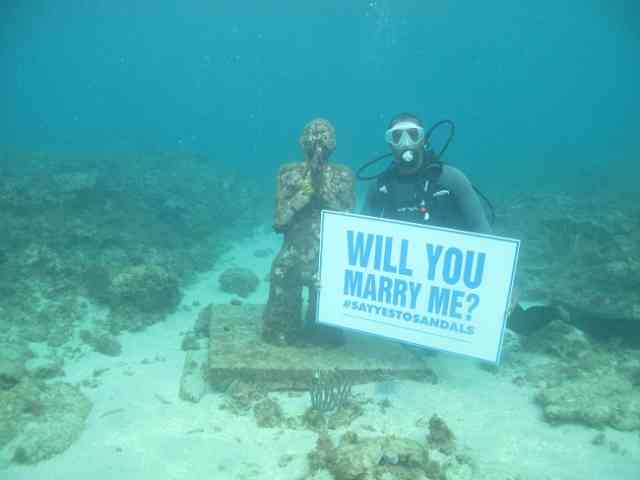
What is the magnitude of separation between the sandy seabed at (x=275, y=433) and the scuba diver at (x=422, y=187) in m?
2.13

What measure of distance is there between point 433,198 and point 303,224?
1722 mm

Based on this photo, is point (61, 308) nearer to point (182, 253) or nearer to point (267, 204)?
point (182, 253)

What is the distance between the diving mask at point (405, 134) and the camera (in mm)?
5246

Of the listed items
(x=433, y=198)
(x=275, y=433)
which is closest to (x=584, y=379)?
(x=433, y=198)

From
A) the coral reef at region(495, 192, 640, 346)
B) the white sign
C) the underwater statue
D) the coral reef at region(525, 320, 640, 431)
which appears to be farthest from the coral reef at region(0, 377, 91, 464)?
the coral reef at region(495, 192, 640, 346)

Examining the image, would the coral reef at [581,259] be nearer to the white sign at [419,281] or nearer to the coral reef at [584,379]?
the coral reef at [584,379]

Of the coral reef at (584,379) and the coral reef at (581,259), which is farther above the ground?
the coral reef at (581,259)

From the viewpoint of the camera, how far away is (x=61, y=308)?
7277 mm

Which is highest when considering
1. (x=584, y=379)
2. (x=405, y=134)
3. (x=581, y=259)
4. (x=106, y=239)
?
(x=405, y=134)

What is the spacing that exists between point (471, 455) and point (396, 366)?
Answer: 1.50m

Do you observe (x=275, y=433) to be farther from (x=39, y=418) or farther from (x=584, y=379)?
(x=584, y=379)

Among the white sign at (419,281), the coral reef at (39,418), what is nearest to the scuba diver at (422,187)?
the white sign at (419,281)

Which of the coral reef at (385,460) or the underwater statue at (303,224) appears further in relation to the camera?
the underwater statue at (303,224)

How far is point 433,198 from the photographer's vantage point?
546 centimetres
